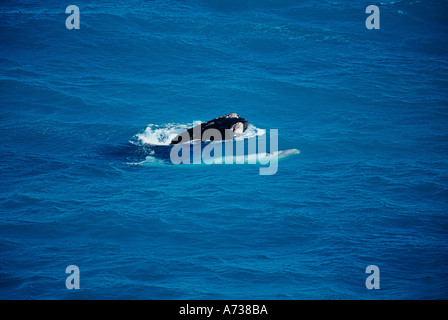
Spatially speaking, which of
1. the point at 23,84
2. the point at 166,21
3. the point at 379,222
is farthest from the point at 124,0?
the point at 379,222

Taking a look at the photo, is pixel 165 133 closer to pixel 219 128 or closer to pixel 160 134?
pixel 160 134

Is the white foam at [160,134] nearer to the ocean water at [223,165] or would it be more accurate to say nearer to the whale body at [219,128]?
the ocean water at [223,165]

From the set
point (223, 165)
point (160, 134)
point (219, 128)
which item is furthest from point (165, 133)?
point (223, 165)

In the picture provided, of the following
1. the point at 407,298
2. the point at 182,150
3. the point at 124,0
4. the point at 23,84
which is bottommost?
the point at 407,298

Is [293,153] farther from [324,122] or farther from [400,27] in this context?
[400,27]

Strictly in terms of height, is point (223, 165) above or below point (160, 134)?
below

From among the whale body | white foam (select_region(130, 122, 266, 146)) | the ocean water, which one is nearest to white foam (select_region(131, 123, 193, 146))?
white foam (select_region(130, 122, 266, 146))

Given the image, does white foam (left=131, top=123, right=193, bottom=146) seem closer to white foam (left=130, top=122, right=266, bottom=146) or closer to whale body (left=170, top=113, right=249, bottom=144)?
white foam (left=130, top=122, right=266, bottom=146)
